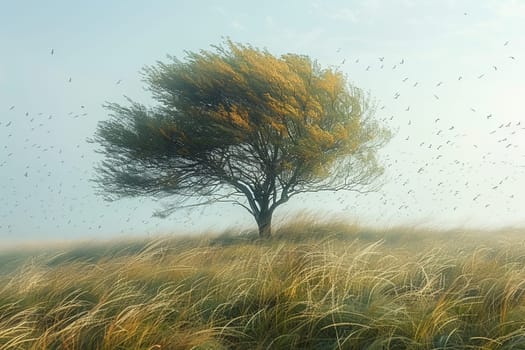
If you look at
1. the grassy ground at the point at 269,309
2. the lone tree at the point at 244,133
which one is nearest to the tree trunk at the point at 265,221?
the lone tree at the point at 244,133

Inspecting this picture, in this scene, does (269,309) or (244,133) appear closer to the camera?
(269,309)

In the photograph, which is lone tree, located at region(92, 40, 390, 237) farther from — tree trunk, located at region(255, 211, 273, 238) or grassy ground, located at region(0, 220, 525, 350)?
grassy ground, located at region(0, 220, 525, 350)

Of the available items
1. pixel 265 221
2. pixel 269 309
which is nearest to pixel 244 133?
pixel 265 221

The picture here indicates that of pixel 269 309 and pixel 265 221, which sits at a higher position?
pixel 265 221

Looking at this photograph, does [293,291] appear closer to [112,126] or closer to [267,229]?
[267,229]

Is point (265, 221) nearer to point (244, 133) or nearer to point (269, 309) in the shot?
point (244, 133)

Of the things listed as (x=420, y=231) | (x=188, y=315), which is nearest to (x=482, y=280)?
(x=188, y=315)

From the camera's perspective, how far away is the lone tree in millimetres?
15836

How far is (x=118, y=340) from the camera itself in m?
4.78

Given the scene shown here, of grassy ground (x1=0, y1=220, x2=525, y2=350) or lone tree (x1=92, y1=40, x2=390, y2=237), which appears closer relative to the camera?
grassy ground (x1=0, y1=220, x2=525, y2=350)

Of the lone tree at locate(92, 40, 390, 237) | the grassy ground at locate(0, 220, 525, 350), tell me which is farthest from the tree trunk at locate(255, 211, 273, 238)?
the grassy ground at locate(0, 220, 525, 350)

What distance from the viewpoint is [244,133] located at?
1599 centimetres

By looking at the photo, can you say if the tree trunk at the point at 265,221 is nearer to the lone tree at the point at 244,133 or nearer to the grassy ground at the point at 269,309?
the lone tree at the point at 244,133

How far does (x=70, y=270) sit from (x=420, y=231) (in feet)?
36.7
